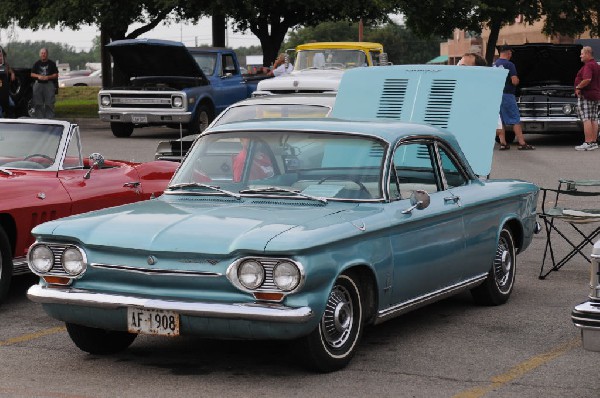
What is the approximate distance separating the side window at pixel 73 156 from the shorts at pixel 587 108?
14840 mm

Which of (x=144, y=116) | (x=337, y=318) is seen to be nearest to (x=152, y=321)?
(x=337, y=318)

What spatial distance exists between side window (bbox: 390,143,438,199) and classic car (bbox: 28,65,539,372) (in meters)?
0.01

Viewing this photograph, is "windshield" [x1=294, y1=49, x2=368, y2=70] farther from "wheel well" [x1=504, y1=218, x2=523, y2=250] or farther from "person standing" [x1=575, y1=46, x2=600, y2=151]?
"wheel well" [x1=504, y1=218, x2=523, y2=250]

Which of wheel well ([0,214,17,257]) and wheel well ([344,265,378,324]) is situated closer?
wheel well ([344,265,378,324])

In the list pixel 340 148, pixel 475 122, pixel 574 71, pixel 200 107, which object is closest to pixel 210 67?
pixel 200 107

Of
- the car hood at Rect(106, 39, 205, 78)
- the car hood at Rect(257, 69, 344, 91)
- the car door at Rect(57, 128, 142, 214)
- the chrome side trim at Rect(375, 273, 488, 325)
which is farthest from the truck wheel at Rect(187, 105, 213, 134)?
the chrome side trim at Rect(375, 273, 488, 325)

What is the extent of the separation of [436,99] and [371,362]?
14.6 feet

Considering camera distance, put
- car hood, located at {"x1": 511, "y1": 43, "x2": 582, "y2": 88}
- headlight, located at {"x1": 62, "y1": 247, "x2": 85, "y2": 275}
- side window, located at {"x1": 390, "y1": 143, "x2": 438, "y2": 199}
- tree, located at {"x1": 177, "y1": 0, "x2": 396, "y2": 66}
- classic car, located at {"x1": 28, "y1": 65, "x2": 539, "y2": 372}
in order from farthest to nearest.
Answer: tree, located at {"x1": 177, "y1": 0, "x2": 396, "y2": 66} → car hood, located at {"x1": 511, "y1": 43, "x2": 582, "y2": 88} → side window, located at {"x1": 390, "y1": 143, "x2": 438, "y2": 199} → headlight, located at {"x1": 62, "y1": 247, "x2": 85, "y2": 275} → classic car, located at {"x1": 28, "y1": 65, "x2": 539, "y2": 372}

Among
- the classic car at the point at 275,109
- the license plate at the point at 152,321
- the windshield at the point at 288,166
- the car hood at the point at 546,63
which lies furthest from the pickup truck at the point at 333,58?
the license plate at the point at 152,321

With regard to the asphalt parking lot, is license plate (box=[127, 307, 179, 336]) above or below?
above

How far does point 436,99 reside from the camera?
11.4 m

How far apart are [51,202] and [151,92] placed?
16689mm

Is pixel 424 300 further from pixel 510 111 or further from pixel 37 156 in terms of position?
pixel 510 111

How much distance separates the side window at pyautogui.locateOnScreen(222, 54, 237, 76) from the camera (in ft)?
90.2
